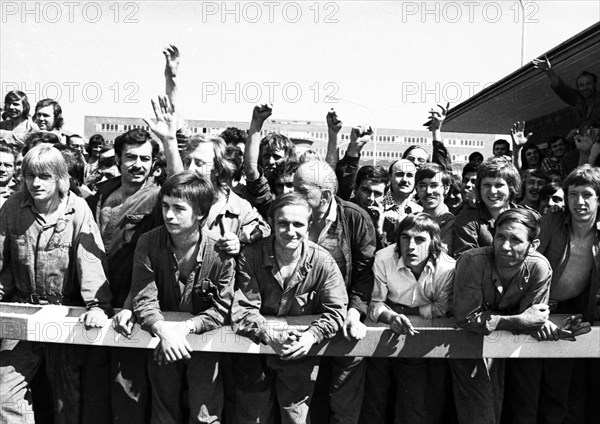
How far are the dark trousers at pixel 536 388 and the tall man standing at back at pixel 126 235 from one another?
2201 millimetres

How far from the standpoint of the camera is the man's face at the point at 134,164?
4.65 m

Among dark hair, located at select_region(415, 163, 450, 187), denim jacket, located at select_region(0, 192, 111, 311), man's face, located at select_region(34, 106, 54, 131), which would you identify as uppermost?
man's face, located at select_region(34, 106, 54, 131)

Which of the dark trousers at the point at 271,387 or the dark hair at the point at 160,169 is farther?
the dark hair at the point at 160,169

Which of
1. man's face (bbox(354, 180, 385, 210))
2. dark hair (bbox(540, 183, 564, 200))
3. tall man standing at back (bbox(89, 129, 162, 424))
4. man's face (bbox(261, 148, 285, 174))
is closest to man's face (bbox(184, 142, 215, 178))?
tall man standing at back (bbox(89, 129, 162, 424))

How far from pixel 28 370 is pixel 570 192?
3.45 metres

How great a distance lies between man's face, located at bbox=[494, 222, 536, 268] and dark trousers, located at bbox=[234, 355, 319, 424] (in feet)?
4.03

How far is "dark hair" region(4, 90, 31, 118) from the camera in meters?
8.12

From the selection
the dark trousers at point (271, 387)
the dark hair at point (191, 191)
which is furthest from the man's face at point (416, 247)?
the dark hair at point (191, 191)

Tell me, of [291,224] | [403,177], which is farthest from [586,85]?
[291,224]

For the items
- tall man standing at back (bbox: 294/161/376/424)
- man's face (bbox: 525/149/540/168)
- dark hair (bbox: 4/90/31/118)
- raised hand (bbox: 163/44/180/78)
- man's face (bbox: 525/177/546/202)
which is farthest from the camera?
dark hair (bbox: 4/90/31/118)

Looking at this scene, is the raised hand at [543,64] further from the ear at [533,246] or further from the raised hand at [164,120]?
the raised hand at [164,120]

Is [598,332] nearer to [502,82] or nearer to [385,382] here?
[385,382]

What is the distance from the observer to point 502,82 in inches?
466

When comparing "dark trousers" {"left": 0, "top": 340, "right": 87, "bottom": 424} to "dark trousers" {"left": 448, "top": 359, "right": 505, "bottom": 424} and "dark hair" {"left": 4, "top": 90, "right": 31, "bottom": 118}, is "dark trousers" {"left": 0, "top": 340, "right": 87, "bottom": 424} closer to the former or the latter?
"dark trousers" {"left": 448, "top": 359, "right": 505, "bottom": 424}
